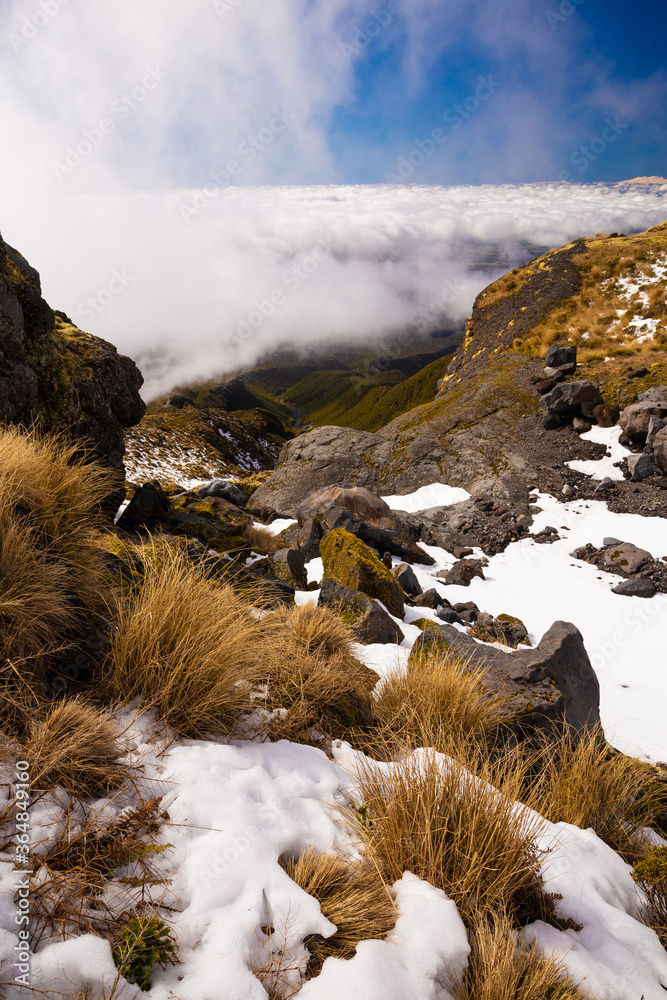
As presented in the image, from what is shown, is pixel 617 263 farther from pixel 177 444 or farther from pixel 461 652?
pixel 177 444

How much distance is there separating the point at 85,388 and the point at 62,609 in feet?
18.1

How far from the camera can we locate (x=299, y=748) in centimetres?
320

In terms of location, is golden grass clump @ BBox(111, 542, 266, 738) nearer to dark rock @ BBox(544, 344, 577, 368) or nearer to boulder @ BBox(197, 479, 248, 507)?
boulder @ BBox(197, 479, 248, 507)

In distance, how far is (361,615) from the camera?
655cm

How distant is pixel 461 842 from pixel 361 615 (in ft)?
13.7

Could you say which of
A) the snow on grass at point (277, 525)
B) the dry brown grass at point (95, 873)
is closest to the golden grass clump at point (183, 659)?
the dry brown grass at point (95, 873)

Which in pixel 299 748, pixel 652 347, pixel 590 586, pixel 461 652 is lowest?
pixel 299 748

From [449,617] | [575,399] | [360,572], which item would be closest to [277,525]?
[360,572]

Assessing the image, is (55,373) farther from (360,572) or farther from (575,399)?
(575,399)

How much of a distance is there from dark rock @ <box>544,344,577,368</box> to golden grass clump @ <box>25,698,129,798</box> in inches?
922

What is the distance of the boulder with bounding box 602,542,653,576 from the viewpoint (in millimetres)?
11742

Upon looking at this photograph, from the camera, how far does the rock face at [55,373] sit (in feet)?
19.6

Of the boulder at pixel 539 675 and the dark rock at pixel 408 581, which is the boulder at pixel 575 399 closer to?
the dark rock at pixel 408 581

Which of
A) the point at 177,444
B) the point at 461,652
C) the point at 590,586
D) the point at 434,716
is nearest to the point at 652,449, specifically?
the point at 590,586
